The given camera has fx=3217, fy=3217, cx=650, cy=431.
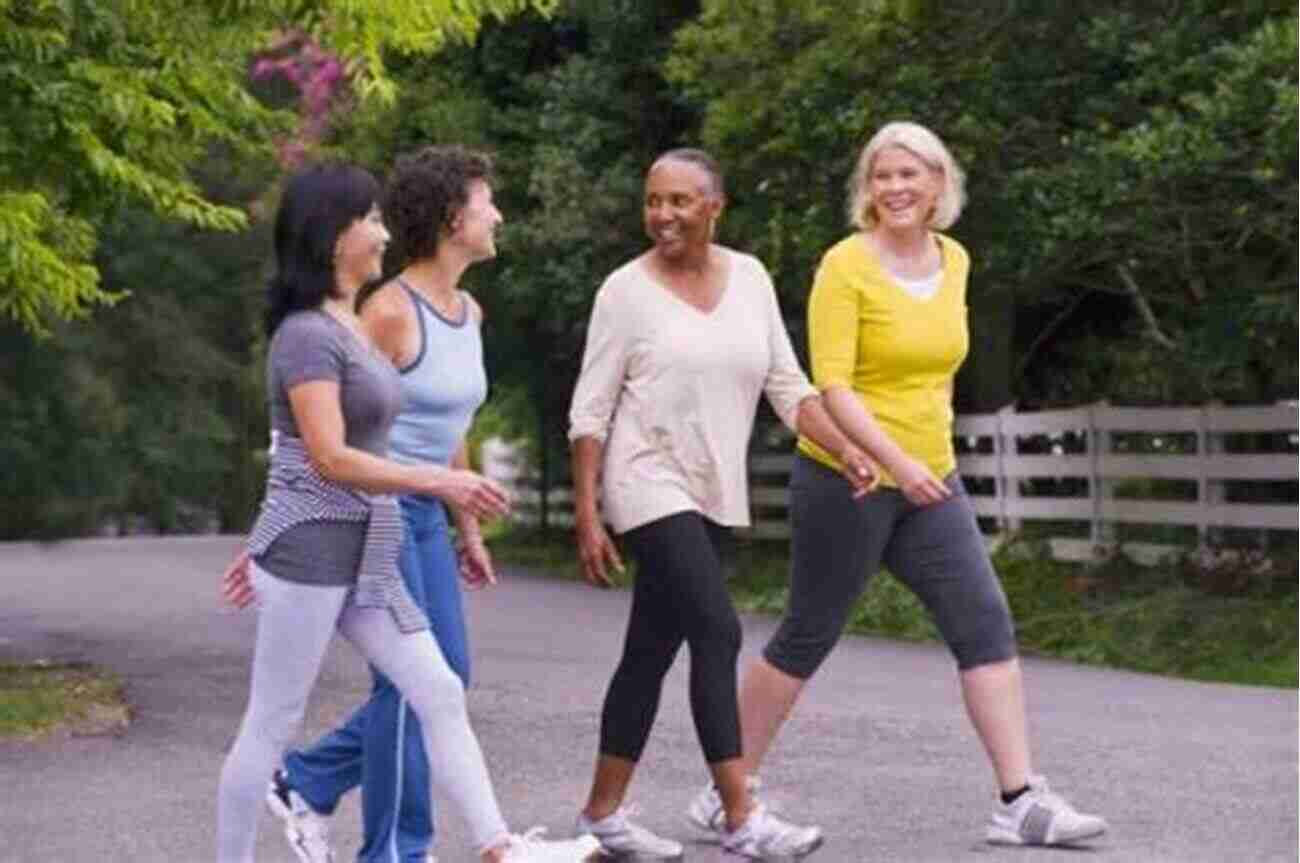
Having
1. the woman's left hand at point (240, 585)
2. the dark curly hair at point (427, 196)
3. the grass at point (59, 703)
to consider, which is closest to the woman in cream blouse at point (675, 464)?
the dark curly hair at point (427, 196)

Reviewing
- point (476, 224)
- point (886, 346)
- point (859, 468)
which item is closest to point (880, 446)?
point (859, 468)

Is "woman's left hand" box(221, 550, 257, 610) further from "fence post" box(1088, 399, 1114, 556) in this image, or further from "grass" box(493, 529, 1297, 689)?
"fence post" box(1088, 399, 1114, 556)

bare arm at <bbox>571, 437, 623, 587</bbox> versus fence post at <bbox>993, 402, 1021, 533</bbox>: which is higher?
bare arm at <bbox>571, 437, 623, 587</bbox>

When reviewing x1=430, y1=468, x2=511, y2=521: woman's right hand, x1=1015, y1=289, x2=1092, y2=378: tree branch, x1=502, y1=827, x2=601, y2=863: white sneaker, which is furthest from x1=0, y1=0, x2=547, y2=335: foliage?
x1=1015, y1=289, x2=1092, y2=378: tree branch

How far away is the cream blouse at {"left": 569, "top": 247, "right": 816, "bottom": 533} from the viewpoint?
7945 millimetres

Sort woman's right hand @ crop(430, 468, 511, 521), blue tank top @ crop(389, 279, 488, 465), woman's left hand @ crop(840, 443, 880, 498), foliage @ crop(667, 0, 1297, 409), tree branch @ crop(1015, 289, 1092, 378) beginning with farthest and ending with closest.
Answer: tree branch @ crop(1015, 289, 1092, 378) < foliage @ crop(667, 0, 1297, 409) < woman's left hand @ crop(840, 443, 880, 498) < blue tank top @ crop(389, 279, 488, 465) < woman's right hand @ crop(430, 468, 511, 521)

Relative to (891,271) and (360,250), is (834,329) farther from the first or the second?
(360,250)

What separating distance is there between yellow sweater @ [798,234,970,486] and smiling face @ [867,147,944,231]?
0.12 m

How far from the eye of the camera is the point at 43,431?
4041cm

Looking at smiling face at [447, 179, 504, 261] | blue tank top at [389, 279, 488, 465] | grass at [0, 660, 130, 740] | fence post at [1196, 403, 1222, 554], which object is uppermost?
smiling face at [447, 179, 504, 261]

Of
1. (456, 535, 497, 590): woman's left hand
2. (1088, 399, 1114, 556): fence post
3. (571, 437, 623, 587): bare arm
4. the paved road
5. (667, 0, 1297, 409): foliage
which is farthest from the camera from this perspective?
(1088, 399, 1114, 556): fence post

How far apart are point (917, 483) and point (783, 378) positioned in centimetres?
45

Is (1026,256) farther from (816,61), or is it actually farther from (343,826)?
(343,826)

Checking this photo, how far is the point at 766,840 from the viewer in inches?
314
